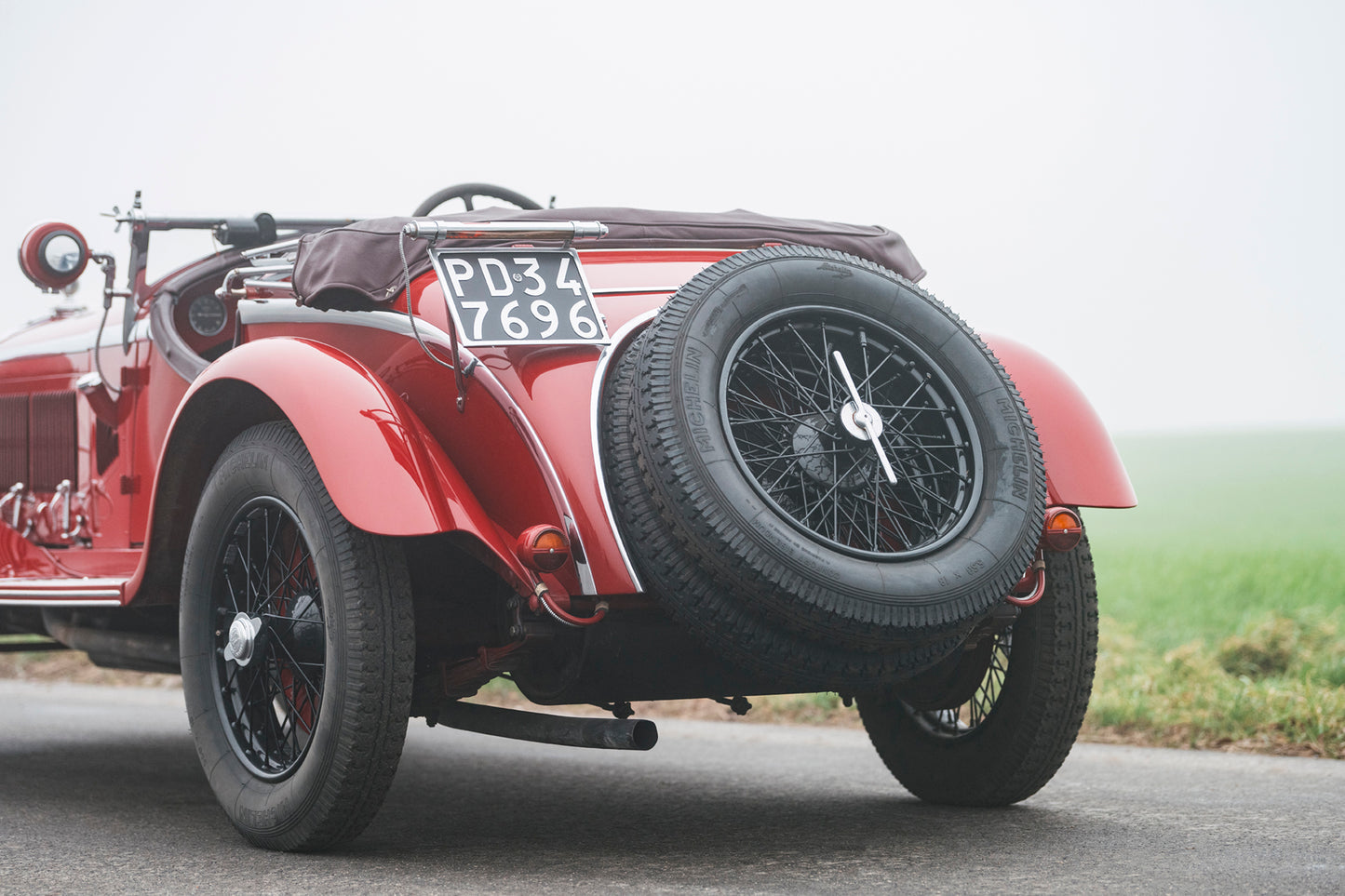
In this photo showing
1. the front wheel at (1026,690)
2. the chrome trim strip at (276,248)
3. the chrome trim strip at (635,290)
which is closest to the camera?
the chrome trim strip at (635,290)

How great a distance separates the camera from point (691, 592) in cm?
288

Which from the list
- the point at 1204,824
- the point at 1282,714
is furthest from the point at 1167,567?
the point at 1204,824

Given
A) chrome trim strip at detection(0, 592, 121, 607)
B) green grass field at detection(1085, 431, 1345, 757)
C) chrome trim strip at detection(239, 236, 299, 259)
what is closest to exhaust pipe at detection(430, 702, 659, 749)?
chrome trim strip at detection(0, 592, 121, 607)

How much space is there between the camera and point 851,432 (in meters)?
3.04

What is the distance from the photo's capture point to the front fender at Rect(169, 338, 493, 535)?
9.84 feet

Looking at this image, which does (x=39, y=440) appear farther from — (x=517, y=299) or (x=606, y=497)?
(x=606, y=497)

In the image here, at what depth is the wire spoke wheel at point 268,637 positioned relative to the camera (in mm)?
3248

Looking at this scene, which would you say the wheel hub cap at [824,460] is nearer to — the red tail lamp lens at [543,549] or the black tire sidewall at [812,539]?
the black tire sidewall at [812,539]

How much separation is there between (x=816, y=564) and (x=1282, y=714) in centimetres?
315

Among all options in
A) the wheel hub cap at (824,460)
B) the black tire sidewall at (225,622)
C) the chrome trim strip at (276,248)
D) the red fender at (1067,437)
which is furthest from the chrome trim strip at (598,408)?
the chrome trim strip at (276,248)

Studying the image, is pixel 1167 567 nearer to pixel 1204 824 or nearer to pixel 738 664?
pixel 1204 824

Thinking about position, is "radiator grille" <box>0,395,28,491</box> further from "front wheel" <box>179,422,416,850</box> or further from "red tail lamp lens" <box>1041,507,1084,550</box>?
"red tail lamp lens" <box>1041,507,1084,550</box>

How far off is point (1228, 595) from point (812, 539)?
587cm

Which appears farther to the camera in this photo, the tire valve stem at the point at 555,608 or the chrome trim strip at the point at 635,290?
the chrome trim strip at the point at 635,290
